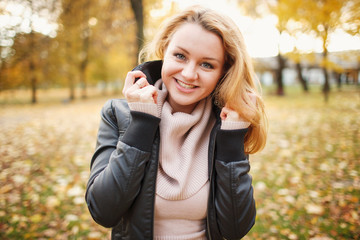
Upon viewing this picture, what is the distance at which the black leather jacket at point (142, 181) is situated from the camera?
125cm

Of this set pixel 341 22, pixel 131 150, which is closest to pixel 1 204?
pixel 131 150

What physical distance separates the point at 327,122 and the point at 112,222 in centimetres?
908

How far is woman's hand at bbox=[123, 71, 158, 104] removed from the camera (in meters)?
1.31

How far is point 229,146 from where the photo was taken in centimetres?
139

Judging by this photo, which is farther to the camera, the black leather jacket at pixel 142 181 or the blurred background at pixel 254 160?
the blurred background at pixel 254 160

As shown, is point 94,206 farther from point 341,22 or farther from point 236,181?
point 341,22

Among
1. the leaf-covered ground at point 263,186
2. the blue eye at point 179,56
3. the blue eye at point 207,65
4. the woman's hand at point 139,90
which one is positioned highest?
the blue eye at point 179,56

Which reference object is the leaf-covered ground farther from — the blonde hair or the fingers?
the fingers

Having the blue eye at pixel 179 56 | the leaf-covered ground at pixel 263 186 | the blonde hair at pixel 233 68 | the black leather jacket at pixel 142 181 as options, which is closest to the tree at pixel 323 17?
the leaf-covered ground at pixel 263 186

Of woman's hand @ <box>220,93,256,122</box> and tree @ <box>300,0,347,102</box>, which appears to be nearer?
woman's hand @ <box>220,93,256,122</box>

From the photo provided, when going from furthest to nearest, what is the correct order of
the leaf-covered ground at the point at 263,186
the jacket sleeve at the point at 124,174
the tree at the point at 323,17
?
the tree at the point at 323,17 → the leaf-covered ground at the point at 263,186 → the jacket sleeve at the point at 124,174

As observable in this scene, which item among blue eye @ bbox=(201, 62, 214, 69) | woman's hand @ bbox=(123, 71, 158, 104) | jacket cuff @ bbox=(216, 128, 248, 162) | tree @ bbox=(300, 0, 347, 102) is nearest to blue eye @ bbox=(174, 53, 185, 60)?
blue eye @ bbox=(201, 62, 214, 69)

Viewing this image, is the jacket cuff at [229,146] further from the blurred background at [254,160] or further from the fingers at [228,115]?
the blurred background at [254,160]

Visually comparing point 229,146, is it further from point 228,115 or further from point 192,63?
point 192,63
